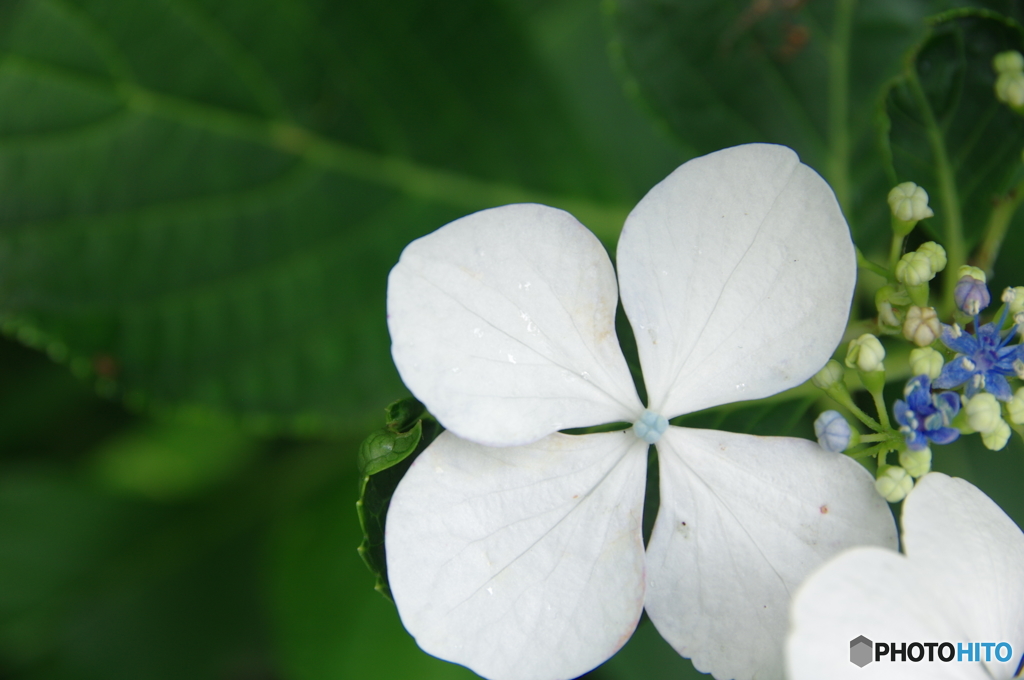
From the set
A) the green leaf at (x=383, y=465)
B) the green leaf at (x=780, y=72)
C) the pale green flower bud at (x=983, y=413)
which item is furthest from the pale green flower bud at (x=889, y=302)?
the green leaf at (x=383, y=465)

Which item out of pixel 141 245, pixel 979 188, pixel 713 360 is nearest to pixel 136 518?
pixel 141 245

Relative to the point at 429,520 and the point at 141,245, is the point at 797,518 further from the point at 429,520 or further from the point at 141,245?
the point at 141,245

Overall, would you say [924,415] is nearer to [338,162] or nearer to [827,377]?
[827,377]

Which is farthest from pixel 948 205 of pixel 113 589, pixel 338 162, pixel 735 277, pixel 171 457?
pixel 113 589

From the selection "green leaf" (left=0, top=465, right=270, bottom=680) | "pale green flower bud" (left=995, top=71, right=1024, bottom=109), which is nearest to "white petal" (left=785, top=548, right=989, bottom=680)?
"pale green flower bud" (left=995, top=71, right=1024, bottom=109)

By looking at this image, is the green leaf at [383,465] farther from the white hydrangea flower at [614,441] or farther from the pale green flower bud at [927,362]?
the pale green flower bud at [927,362]

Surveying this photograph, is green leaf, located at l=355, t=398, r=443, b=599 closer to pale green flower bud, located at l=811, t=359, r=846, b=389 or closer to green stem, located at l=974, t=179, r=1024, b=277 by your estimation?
pale green flower bud, located at l=811, t=359, r=846, b=389
